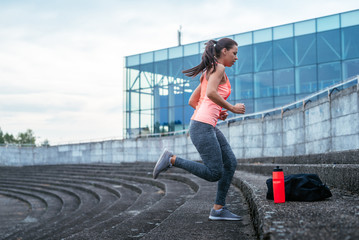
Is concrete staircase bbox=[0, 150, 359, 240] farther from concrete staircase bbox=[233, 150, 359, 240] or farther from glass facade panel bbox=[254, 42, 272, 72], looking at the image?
glass facade panel bbox=[254, 42, 272, 72]

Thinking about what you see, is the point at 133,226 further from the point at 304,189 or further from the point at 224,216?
the point at 304,189

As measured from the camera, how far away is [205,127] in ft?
12.6

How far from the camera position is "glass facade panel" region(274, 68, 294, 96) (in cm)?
2406

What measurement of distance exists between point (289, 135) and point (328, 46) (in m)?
13.1

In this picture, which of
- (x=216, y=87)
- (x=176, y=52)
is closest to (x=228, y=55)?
(x=216, y=87)

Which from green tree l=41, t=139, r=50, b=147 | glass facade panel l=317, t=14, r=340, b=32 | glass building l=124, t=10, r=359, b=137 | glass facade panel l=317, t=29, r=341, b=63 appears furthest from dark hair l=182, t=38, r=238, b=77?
green tree l=41, t=139, r=50, b=147

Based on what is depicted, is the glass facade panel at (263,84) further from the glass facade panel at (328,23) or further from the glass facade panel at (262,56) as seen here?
the glass facade panel at (328,23)

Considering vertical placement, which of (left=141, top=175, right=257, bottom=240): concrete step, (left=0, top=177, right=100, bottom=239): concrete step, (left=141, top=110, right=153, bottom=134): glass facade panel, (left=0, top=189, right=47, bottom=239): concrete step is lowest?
(left=0, top=189, right=47, bottom=239): concrete step

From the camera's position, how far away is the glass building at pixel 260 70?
22766 millimetres

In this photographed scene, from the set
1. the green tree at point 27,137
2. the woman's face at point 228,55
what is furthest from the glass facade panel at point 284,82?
the green tree at point 27,137

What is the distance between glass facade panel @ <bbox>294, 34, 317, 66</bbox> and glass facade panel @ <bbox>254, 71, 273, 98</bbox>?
6.43ft

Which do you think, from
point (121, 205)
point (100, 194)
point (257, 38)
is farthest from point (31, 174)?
point (121, 205)

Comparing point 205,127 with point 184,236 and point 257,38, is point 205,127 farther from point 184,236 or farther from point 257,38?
point 257,38

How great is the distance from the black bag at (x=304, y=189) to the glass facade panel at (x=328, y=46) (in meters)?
21.0
